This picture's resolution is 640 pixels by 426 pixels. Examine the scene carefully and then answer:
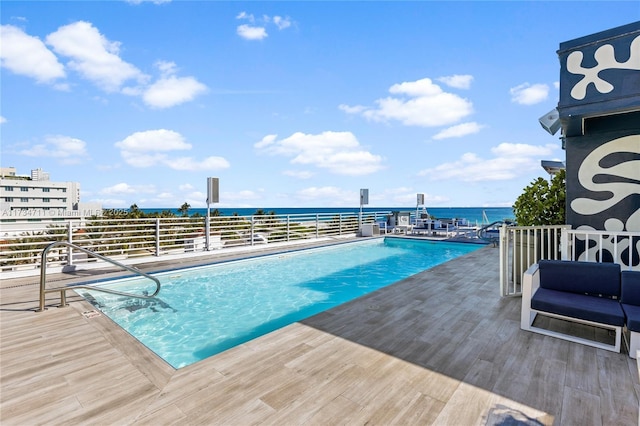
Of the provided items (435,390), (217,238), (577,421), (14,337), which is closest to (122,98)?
(217,238)

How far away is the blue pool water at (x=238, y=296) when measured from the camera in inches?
146

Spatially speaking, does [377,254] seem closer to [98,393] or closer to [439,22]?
[439,22]

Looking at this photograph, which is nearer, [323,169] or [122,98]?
[122,98]

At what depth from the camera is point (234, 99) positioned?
37.0 ft

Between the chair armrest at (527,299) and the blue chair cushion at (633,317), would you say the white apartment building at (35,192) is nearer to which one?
the chair armrest at (527,299)

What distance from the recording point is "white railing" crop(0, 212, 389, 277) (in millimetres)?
5848

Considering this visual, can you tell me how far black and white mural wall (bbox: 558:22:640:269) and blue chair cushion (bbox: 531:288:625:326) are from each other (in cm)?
Result: 122

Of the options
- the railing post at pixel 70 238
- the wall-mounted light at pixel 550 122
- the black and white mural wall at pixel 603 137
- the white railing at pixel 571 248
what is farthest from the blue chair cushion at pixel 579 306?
the railing post at pixel 70 238

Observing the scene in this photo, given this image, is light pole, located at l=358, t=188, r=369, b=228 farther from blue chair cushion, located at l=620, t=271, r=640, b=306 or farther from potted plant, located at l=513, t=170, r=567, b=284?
blue chair cushion, located at l=620, t=271, r=640, b=306

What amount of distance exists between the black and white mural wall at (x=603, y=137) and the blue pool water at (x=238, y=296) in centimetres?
352

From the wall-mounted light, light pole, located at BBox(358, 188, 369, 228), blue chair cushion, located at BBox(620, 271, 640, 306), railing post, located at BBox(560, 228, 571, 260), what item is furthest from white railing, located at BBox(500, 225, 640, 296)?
light pole, located at BBox(358, 188, 369, 228)

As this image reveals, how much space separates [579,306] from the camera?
9.16 feet

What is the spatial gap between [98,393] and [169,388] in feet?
1.51

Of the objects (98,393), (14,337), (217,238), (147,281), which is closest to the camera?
(98,393)
